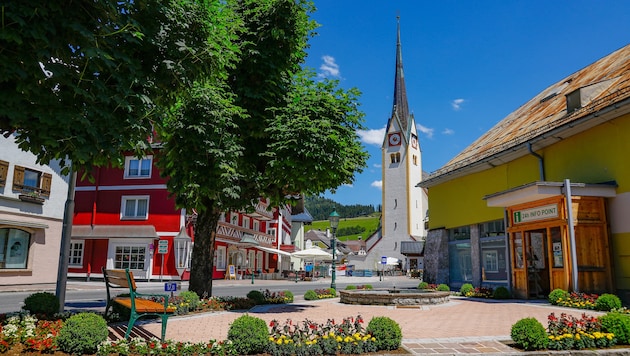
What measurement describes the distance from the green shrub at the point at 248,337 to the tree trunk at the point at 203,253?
21.6ft

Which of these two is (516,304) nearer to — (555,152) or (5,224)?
(555,152)

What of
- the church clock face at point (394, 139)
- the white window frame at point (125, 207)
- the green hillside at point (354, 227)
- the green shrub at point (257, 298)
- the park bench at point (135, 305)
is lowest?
the green shrub at point (257, 298)

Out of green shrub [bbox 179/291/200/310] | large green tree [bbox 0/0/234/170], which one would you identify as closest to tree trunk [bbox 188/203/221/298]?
green shrub [bbox 179/291/200/310]

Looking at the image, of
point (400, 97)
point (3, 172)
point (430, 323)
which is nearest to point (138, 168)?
point (3, 172)

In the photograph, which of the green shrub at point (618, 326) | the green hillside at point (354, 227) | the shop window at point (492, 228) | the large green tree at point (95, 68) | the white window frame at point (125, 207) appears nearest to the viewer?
the large green tree at point (95, 68)

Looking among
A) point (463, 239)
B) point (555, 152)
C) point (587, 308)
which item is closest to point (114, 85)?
point (587, 308)

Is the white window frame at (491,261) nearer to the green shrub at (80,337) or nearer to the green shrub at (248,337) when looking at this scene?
the green shrub at (248,337)

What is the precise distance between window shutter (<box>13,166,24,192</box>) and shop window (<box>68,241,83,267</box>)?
1141 centimetres

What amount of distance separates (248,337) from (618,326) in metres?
6.15

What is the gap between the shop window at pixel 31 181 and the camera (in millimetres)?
23688

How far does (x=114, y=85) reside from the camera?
23.6 ft

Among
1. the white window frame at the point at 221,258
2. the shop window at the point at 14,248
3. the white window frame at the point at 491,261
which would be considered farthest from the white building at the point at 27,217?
the white window frame at the point at 491,261

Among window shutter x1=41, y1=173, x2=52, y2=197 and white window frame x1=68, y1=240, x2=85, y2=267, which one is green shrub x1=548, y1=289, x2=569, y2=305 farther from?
white window frame x1=68, y1=240, x2=85, y2=267

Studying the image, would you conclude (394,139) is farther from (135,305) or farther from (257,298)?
(135,305)
